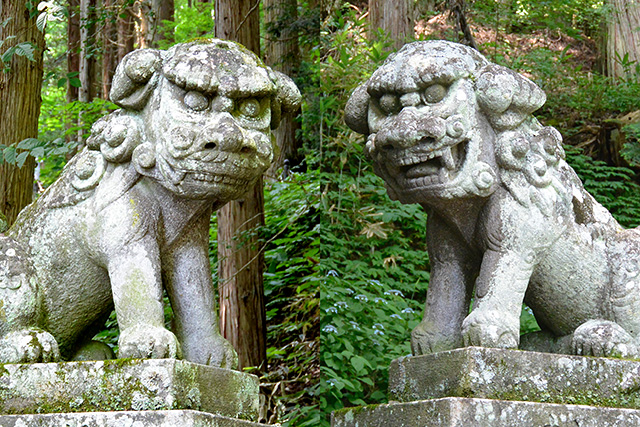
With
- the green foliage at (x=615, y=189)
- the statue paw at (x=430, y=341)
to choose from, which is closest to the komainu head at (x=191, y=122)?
the statue paw at (x=430, y=341)

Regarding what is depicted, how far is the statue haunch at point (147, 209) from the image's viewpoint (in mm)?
3061

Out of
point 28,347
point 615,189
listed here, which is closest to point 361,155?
point 615,189

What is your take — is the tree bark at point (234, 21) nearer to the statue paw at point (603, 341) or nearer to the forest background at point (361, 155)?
the forest background at point (361, 155)

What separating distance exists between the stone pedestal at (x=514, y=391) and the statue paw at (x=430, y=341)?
0.20m

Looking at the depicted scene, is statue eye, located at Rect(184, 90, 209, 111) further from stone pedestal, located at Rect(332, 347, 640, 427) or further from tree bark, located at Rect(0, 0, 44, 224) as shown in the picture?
tree bark, located at Rect(0, 0, 44, 224)

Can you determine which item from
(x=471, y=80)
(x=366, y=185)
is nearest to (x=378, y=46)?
(x=366, y=185)

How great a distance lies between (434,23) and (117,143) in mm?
3362

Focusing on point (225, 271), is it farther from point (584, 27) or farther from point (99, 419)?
point (99, 419)

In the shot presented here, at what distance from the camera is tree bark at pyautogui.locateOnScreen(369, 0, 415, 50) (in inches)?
233

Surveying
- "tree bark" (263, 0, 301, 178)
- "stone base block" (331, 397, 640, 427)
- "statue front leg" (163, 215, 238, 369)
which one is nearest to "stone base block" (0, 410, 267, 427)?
"statue front leg" (163, 215, 238, 369)

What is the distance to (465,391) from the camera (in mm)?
2961

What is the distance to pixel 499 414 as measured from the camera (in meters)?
2.91

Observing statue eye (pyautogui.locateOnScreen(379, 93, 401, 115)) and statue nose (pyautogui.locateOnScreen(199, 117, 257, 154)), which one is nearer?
statue nose (pyautogui.locateOnScreen(199, 117, 257, 154))

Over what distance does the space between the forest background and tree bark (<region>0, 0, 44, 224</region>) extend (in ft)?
0.08
